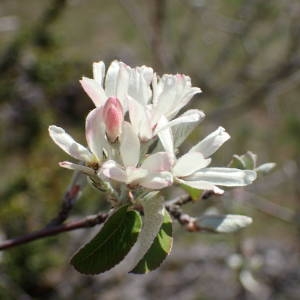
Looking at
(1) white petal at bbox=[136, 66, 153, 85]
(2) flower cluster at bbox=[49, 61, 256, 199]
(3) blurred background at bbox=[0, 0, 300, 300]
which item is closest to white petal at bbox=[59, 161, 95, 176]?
(2) flower cluster at bbox=[49, 61, 256, 199]

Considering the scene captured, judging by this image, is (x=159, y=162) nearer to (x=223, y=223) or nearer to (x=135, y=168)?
(x=135, y=168)

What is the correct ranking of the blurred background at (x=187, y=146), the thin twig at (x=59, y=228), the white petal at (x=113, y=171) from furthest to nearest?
1. the blurred background at (x=187, y=146)
2. the thin twig at (x=59, y=228)
3. the white petal at (x=113, y=171)

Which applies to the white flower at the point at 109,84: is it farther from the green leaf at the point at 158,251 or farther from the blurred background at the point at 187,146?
the blurred background at the point at 187,146

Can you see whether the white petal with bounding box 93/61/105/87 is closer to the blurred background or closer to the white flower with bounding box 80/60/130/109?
the white flower with bounding box 80/60/130/109

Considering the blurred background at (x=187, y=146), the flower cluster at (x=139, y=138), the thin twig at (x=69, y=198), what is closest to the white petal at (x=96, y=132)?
the flower cluster at (x=139, y=138)

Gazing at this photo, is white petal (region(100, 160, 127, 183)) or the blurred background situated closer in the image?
white petal (region(100, 160, 127, 183))

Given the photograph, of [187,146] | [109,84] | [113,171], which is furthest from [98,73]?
[187,146]

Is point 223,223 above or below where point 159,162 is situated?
below
